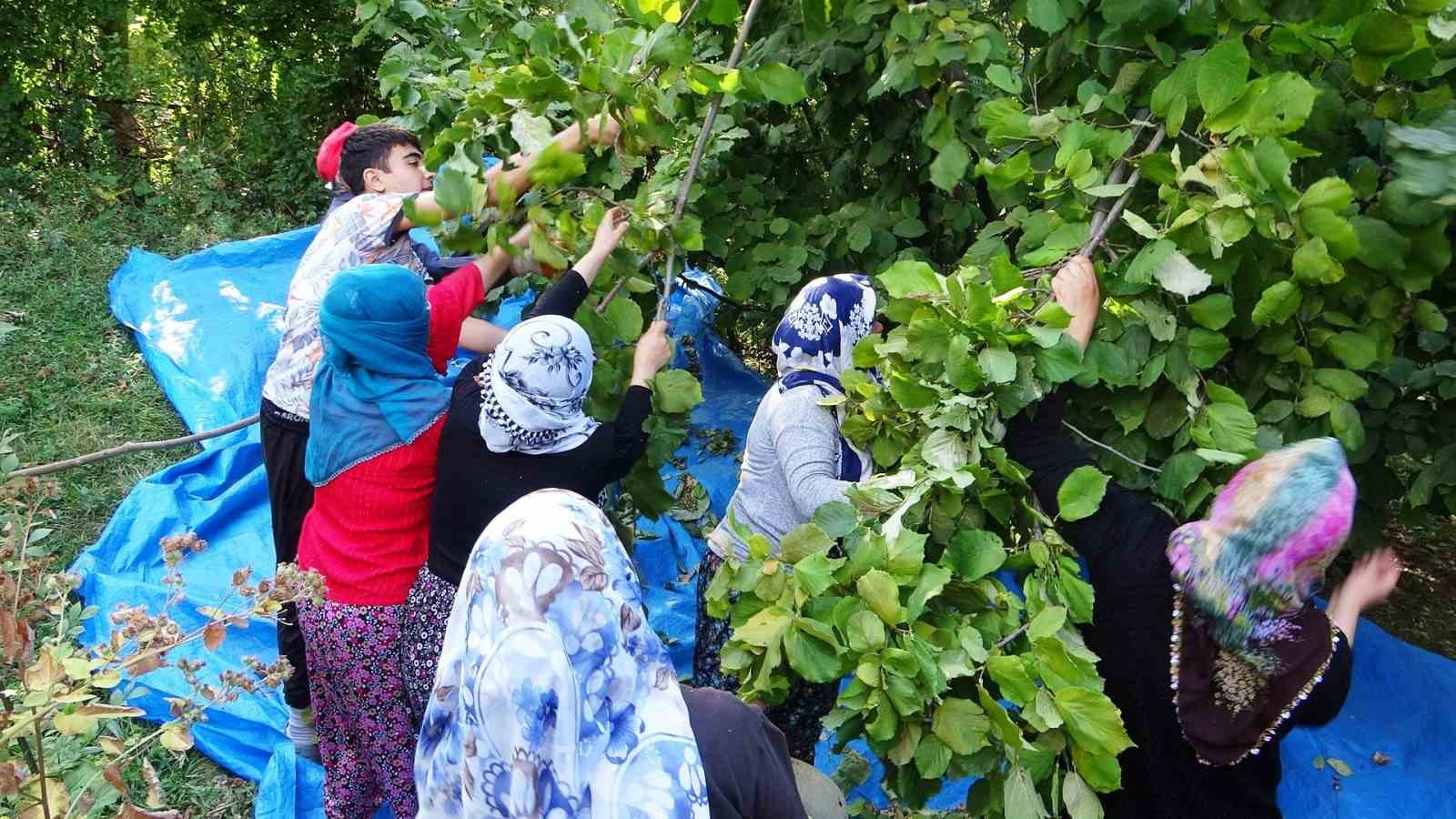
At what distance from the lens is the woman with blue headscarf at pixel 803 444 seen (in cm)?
227

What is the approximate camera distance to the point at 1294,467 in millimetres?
1556

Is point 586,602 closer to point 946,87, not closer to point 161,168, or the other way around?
point 946,87

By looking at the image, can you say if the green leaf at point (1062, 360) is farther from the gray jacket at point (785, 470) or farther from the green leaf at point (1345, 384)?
the green leaf at point (1345, 384)

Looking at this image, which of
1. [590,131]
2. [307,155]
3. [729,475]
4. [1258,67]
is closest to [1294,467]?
[1258,67]

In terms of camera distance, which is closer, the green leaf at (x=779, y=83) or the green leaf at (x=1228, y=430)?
the green leaf at (x=1228, y=430)

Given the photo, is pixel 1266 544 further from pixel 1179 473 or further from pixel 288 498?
pixel 288 498

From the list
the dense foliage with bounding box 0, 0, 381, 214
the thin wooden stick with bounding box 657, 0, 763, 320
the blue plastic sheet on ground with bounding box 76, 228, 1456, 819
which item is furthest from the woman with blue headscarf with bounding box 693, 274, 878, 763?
the dense foliage with bounding box 0, 0, 381, 214

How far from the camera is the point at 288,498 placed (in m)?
2.83

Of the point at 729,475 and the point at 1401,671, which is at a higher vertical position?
the point at 1401,671

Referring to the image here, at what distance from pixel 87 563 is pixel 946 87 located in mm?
2960

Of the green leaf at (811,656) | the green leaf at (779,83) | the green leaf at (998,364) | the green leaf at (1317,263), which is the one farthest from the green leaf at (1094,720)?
the green leaf at (779,83)

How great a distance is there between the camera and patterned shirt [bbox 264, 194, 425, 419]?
2.69 metres

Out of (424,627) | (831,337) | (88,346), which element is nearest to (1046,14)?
(831,337)

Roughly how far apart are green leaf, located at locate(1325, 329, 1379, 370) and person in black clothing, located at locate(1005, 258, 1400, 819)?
16.7 inches
